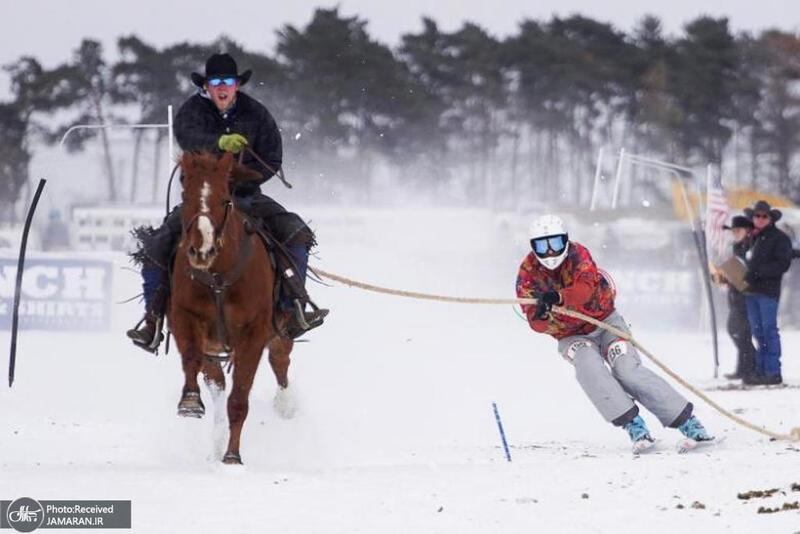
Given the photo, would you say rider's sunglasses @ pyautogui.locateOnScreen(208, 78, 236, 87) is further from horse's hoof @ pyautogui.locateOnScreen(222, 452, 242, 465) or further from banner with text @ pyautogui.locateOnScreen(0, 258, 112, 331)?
banner with text @ pyautogui.locateOnScreen(0, 258, 112, 331)

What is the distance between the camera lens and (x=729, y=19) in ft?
181

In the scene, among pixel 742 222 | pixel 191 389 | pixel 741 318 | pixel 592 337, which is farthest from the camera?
pixel 741 318

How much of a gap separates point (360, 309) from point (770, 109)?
36.0m

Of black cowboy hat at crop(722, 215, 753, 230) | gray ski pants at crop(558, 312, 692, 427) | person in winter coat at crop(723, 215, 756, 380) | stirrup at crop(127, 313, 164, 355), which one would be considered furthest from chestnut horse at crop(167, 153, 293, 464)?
black cowboy hat at crop(722, 215, 753, 230)

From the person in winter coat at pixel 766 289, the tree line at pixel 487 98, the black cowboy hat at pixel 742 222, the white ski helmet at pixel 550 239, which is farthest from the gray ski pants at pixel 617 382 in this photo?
the tree line at pixel 487 98

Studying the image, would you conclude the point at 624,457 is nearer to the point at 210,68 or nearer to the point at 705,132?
the point at 210,68

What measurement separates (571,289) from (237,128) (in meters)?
2.45

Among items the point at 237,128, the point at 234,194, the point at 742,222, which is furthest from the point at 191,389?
the point at 742,222

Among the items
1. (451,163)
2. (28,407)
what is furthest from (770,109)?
(28,407)

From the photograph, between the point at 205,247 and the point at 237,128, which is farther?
the point at 237,128

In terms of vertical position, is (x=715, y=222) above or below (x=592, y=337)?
above

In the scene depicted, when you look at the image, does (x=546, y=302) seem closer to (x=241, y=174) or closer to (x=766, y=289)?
(x=241, y=174)

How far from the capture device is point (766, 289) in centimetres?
1518

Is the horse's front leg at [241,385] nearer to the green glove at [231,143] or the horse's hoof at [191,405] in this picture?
the horse's hoof at [191,405]
